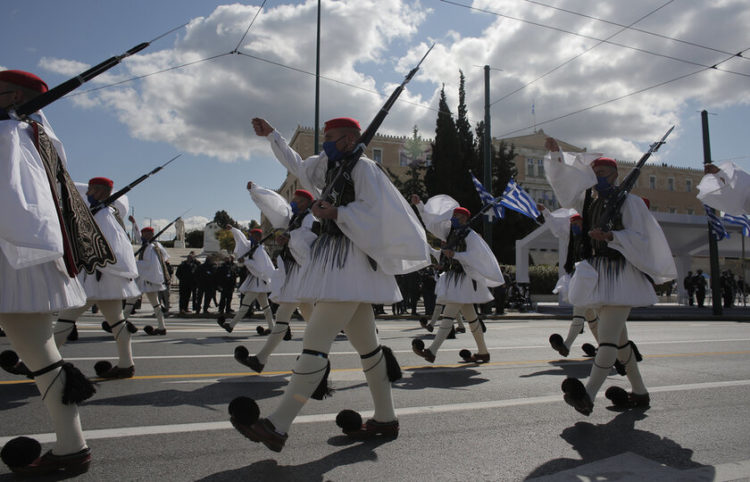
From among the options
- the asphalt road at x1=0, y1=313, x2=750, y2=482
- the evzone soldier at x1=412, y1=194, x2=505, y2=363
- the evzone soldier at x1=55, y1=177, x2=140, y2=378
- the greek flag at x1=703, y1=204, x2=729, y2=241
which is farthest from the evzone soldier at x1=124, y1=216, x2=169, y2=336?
the greek flag at x1=703, y1=204, x2=729, y2=241

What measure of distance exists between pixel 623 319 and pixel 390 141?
6627 cm

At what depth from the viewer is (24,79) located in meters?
3.09

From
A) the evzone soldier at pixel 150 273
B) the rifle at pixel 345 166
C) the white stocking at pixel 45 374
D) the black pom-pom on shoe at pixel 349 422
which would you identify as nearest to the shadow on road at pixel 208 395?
the black pom-pom on shoe at pixel 349 422

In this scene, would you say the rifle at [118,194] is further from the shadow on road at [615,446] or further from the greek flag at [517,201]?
the greek flag at [517,201]

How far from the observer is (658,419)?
4.44 m

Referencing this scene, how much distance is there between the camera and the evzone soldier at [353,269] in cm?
334

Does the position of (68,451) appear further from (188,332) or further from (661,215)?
(661,215)

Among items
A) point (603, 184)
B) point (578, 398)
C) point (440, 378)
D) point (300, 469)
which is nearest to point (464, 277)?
point (440, 378)

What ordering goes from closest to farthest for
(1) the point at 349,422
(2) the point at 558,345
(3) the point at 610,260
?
1. (1) the point at 349,422
2. (3) the point at 610,260
3. (2) the point at 558,345

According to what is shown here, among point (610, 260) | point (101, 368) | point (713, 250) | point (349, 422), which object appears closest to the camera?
point (349, 422)

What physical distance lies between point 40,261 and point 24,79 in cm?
121

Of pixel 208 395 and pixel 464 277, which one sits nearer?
pixel 208 395

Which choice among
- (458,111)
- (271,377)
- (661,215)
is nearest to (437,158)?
(458,111)

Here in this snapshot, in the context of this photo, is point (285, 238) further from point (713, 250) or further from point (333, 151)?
point (713, 250)
